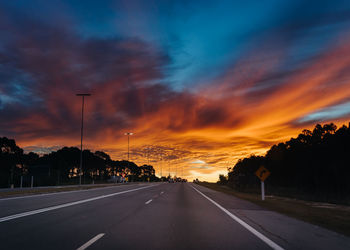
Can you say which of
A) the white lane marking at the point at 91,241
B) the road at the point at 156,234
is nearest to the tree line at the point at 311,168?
the road at the point at 156,234

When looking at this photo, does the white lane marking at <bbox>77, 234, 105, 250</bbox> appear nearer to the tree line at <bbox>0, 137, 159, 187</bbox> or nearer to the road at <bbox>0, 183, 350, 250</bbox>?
the road at <bbox>0, 183, 350, 250</bbox>

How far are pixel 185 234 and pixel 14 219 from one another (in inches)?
225

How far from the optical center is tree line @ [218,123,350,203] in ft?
149

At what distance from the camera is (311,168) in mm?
56094

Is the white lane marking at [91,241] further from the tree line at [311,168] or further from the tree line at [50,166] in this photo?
the tree line at [50,166]

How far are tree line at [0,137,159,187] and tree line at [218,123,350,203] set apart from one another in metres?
37.0

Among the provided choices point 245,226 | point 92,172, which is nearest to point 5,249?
point 245,226

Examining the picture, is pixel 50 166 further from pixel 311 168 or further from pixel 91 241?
pixel 91 241

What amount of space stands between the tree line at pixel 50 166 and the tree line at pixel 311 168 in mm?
36996

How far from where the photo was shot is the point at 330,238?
731cm

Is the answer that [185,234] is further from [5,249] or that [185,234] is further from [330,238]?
[5,249]

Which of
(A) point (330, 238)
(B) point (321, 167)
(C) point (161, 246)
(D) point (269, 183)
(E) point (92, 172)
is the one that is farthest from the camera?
(E) point (92, 172)

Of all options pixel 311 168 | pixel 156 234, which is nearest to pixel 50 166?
pixel 311 168

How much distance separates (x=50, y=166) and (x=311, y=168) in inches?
2844
